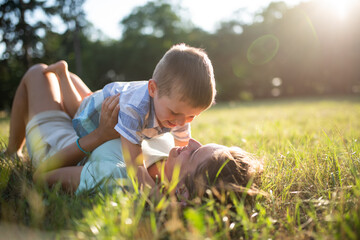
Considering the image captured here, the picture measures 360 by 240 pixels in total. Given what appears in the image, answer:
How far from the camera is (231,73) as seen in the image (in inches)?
1082

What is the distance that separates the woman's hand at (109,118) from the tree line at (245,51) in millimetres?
15718

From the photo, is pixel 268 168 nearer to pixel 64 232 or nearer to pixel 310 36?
pixel 64 232

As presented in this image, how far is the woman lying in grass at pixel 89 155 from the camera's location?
5.55 feet

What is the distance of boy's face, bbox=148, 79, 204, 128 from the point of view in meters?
1.87

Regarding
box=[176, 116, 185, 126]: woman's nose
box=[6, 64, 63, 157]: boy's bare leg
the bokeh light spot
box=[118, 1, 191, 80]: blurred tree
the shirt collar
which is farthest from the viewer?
box=[118, 1, 191, 80]: blurred tree

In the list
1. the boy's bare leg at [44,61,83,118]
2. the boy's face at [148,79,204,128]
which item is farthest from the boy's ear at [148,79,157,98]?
the boy's bare leg at [44,61,83,118]

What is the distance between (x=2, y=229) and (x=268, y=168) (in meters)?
1.64

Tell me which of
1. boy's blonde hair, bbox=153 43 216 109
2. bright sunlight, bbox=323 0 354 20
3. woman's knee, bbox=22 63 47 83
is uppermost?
bright sunlight, bbox=323 0 354 20

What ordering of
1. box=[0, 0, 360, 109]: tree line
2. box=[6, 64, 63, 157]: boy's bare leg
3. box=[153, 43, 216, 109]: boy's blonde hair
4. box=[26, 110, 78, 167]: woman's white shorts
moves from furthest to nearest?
1. box=[0, 0, 360, 109]: tree line
2. box=[6, 64, 63, 157]: boy's bare leg
3. box=[26, 110, 78, 167]: woman's white shorts
4. box=[153, 43, 216, 109]: boy's blonde hair

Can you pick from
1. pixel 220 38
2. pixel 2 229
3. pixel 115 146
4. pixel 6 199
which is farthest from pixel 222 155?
pixel 220 38

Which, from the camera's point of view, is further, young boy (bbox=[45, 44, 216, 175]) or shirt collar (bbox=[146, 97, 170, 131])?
shirt collar (bbox=[146, 97, 170, 131])

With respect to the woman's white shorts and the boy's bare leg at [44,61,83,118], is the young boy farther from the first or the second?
the boy's bare leg at [44,61,83,118]

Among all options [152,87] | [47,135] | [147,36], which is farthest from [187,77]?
[147,36]

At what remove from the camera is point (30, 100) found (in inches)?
107
